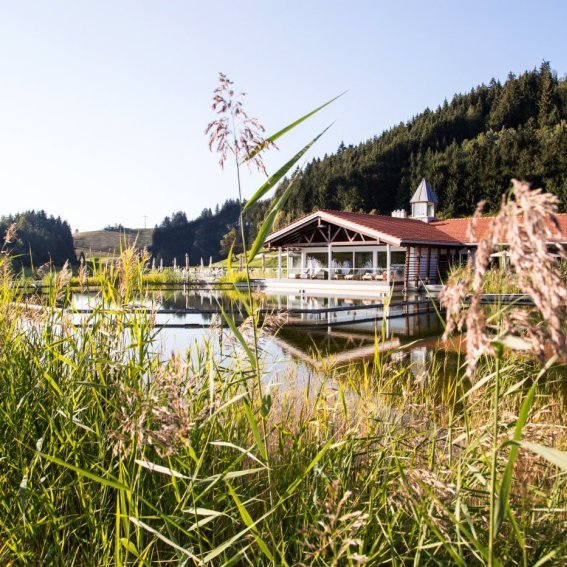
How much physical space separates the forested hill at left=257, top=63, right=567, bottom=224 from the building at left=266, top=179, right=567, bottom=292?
45.0 ft

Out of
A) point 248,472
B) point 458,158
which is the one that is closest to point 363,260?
→ point 248,472

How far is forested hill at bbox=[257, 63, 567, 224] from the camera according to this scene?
45.3m

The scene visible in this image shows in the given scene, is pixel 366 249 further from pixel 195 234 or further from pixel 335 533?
pixel 195 234

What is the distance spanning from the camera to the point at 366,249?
78.3ft

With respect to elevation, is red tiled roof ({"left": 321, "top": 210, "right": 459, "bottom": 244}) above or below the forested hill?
below

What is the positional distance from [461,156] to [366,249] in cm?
3287

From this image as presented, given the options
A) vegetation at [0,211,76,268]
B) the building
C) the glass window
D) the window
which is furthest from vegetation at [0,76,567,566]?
vegetation at [0,211,76,268]

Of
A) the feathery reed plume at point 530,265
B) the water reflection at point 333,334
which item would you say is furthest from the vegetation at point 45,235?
the feathery reed plume at point 530,265

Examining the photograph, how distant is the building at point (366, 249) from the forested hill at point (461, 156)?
13.7 metres

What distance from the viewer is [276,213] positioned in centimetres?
106

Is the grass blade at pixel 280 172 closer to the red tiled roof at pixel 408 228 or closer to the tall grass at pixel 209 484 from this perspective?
the tall grass at pixel 209 484

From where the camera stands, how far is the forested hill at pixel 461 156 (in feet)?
149

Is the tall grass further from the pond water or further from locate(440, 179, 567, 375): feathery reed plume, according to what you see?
the pond water

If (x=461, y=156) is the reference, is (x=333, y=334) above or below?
below
